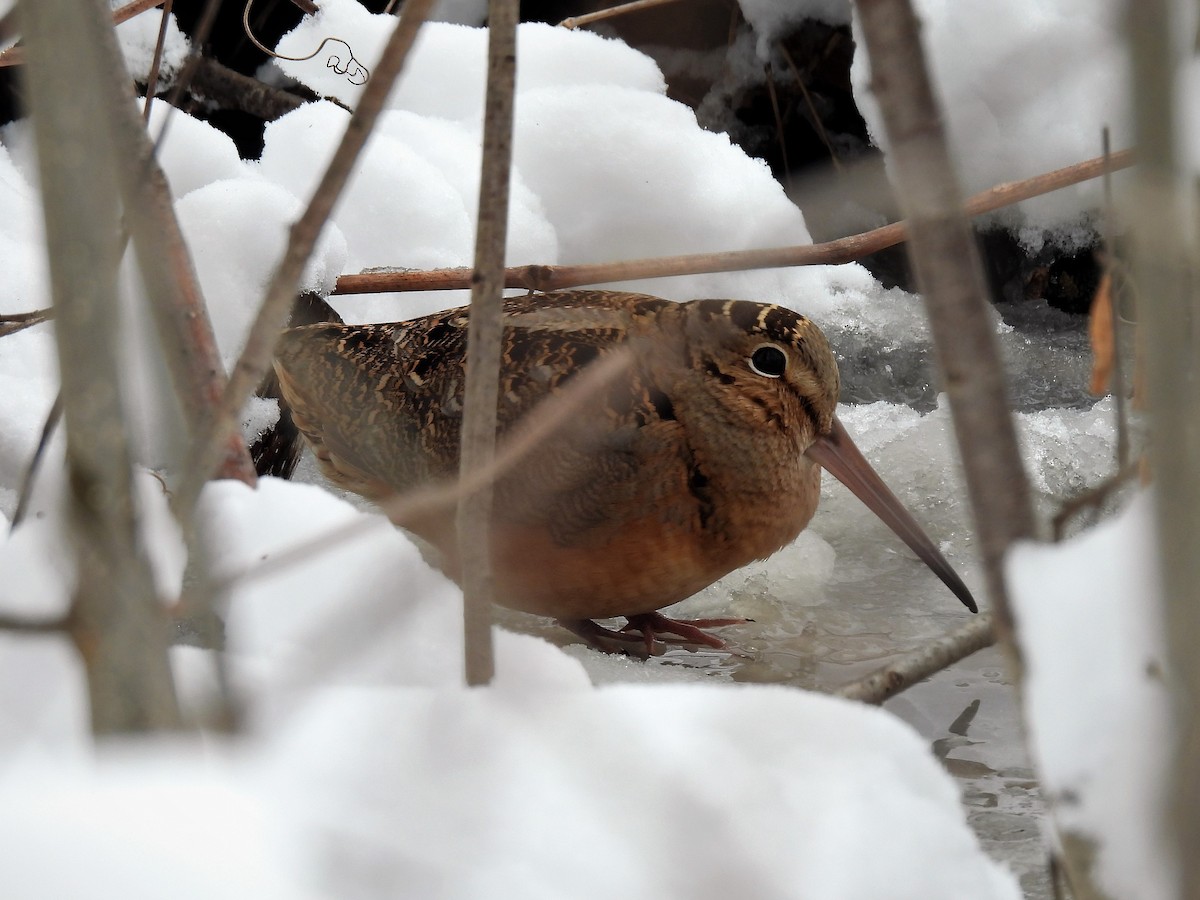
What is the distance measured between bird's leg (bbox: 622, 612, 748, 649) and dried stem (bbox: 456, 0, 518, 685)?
1.40 m

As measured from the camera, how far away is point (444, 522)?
2.11 metres

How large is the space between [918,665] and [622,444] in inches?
37.1

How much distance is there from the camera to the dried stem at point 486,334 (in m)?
0.85

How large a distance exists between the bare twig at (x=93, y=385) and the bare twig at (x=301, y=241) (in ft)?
0.35

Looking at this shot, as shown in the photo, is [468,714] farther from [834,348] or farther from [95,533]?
[834,348]

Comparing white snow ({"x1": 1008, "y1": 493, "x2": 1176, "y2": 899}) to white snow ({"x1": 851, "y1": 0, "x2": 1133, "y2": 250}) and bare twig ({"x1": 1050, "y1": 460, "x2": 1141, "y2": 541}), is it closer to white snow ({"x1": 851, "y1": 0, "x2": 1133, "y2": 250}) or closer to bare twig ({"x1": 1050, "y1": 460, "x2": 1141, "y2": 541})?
Result: bare twig ({"x1": 1050, "y1": 460, "x2": 1141, "y2": 541})

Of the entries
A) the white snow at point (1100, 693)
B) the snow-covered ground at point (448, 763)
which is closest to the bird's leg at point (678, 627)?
the snow-covered ground at point (448, 763)

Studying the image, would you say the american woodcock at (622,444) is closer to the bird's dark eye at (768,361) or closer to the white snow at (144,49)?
the bird's dark eye at (768,361)

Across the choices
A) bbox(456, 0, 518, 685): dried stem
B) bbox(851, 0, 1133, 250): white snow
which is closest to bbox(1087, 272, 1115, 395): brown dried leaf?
bbox(456, 0, 518, 685): dried stem

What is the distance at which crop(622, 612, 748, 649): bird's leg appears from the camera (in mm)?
2285

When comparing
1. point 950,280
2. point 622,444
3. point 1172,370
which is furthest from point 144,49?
point 1172,370

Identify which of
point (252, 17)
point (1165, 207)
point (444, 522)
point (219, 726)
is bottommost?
point (444, 522)

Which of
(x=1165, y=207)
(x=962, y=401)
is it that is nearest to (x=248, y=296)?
(x=962, y=401)

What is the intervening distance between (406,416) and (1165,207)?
187 centimetres
